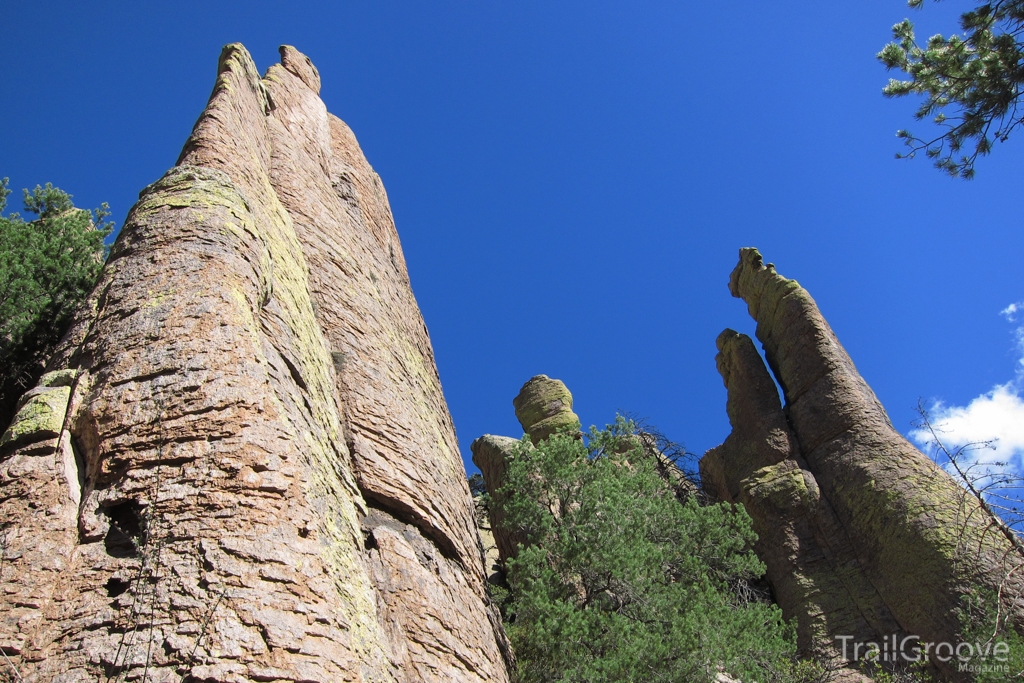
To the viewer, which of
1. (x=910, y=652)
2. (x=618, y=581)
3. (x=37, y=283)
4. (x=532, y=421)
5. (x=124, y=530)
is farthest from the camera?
(x=532, y=421)

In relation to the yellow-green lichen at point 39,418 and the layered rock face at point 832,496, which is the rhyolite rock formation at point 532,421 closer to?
the layered rock face at point 832,496

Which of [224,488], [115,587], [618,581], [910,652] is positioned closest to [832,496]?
[910,652]

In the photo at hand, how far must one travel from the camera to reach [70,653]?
13.2ft

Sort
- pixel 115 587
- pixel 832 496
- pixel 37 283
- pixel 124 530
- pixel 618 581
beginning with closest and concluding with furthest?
pixel 115 587
pixel 124 530
pixel 37 283
pixel 618 581
pixel 832 496

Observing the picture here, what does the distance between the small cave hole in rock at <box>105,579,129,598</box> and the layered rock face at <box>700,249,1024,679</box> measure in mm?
14909

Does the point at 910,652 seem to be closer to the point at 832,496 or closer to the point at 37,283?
the point at 832,496

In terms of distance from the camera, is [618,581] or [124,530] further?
[618,581]

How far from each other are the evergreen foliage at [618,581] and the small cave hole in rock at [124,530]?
6.56 metres

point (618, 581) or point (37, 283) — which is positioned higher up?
point (37, 283)

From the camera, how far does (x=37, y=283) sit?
12352 millimetres

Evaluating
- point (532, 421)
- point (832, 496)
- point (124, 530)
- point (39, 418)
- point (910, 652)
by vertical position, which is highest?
point (532, 421)

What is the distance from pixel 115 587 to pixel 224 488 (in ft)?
2.73

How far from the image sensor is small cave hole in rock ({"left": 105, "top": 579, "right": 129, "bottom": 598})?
4371mm

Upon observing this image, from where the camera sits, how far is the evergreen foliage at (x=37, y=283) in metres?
11.6
